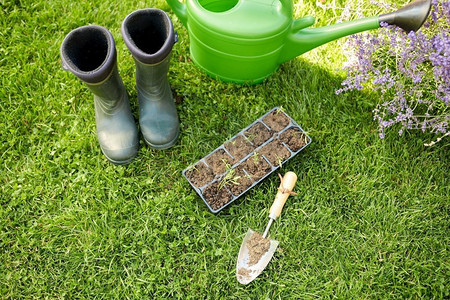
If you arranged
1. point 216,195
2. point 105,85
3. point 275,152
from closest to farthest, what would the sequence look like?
1. point 105,85
2. point 216,195
3. point 275,152

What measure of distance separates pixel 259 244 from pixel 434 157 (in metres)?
1.06

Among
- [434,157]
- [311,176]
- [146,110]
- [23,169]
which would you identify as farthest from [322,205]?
[23,169]

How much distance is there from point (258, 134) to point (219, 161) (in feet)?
0.82

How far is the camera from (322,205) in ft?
6.48

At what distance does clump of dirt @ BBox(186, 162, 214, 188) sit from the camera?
1896 mm

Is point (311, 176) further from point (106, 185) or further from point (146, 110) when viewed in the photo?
point (106, 185)

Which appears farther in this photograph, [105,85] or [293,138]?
[293,138]

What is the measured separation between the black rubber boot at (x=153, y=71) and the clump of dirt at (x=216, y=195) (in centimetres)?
33

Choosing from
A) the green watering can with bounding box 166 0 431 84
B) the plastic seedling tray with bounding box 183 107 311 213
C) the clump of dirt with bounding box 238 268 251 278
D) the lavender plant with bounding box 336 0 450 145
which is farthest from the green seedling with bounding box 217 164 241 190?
the lavender plant with bounding box 336 0 450 145

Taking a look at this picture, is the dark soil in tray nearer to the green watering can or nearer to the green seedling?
the green seedling

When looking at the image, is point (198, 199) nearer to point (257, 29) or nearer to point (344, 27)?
point (257, 29)

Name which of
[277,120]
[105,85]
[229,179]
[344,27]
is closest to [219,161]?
[229,179]

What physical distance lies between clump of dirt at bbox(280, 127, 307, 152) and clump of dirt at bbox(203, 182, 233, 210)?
0.40 m

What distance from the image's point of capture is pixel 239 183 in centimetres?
190
